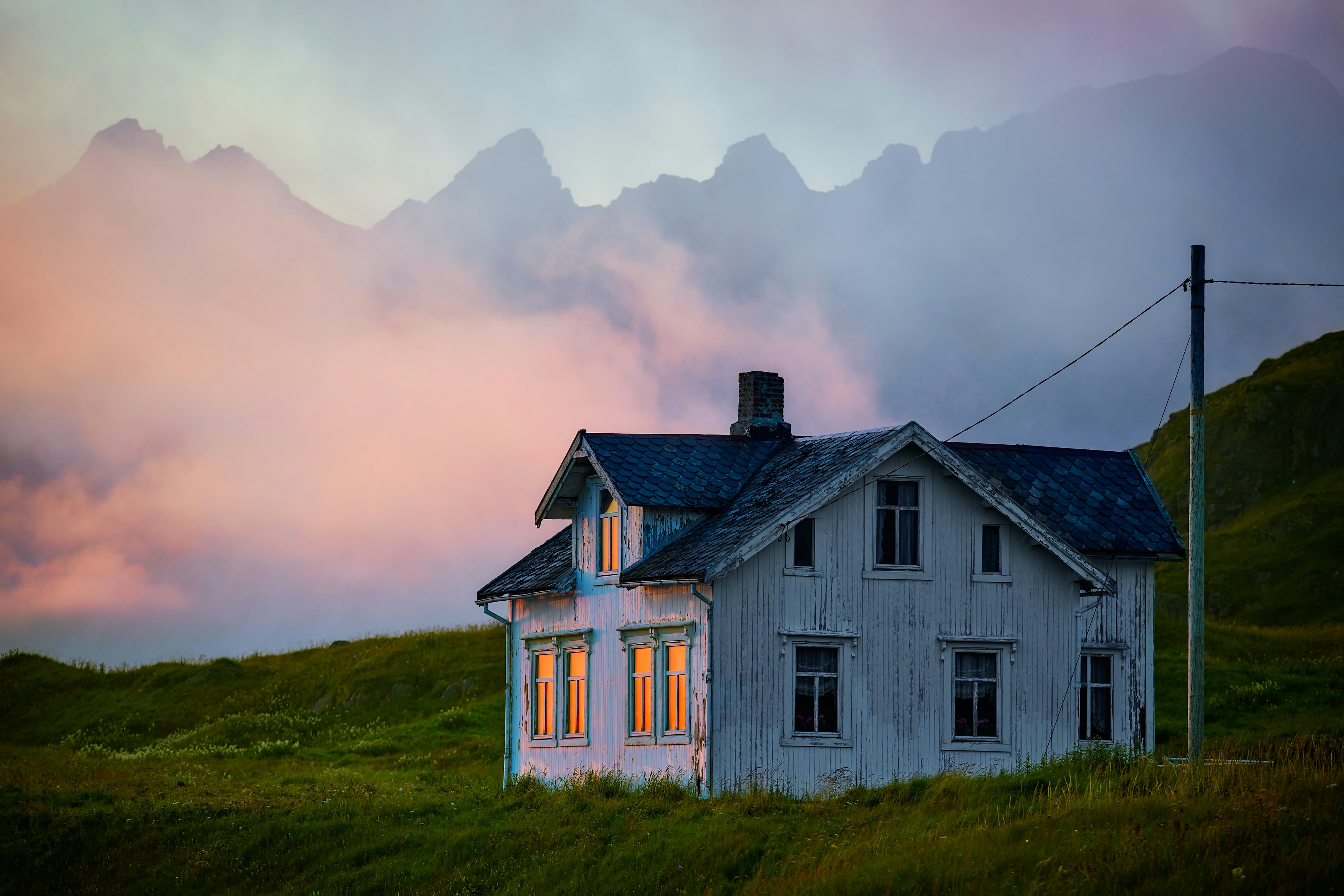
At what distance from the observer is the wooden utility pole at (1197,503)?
67.2ft

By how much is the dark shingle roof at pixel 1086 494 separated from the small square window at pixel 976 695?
15.8 feet

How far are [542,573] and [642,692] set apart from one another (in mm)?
5093

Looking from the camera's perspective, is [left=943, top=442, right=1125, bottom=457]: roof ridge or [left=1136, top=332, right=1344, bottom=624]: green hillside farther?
[left=1136, top=332, right=1344, bottom=624]: green hillside

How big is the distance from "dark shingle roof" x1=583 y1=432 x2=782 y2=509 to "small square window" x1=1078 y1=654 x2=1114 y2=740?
27.2 feet

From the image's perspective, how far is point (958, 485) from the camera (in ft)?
85.2

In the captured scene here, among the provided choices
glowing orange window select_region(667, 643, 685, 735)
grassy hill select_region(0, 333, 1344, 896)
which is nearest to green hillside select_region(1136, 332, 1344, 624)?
grassy hill select_region(0, 333, 1344, 896)

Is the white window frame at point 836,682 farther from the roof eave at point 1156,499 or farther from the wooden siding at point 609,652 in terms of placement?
the roof eave at point 1156,499

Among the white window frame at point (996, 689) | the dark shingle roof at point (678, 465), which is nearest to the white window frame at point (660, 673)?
the dark shingle roof at point (678, 465)

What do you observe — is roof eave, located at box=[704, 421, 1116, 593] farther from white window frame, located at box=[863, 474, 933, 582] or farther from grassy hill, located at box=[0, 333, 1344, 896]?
grassy hill, located at box=[0, 333, 1344, 896]

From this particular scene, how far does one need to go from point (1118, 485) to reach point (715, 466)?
399 inches

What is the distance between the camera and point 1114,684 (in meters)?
29.7

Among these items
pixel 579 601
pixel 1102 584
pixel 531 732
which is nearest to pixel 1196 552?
pixel 1102 584

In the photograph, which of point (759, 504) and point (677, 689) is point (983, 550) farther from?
point (677, 689)

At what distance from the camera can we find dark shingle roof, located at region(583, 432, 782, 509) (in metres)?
27.0
